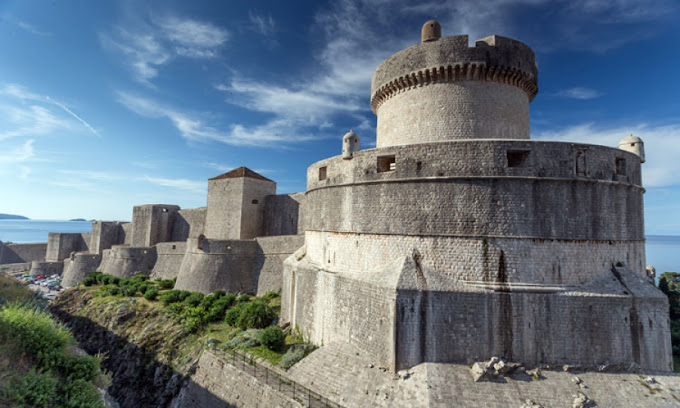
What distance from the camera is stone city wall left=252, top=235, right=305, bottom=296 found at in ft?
67.0

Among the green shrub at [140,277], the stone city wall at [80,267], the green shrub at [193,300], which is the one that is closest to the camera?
the green shrub at [193,300]

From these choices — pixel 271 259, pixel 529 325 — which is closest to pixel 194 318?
pixel 271 259

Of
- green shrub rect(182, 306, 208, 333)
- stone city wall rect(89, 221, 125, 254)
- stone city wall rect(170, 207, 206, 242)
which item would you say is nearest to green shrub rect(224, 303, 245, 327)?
green shrub rect(182, 306, 208, 333)

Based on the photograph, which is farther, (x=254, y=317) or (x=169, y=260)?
(x=169, y=260)

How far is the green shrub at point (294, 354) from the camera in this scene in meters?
11.8

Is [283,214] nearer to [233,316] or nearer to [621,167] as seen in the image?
[233,316]

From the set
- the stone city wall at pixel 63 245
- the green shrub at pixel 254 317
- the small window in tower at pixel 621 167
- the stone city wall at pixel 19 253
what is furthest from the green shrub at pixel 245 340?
the stone city wall at pixel 19 253

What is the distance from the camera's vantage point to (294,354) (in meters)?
12.1

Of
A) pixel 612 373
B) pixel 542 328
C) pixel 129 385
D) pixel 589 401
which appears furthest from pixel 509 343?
pixel 129 385

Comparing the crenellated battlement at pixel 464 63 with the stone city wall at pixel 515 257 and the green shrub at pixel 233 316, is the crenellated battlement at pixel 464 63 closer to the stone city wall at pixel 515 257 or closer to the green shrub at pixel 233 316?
the stone city wall at pixel 515 257

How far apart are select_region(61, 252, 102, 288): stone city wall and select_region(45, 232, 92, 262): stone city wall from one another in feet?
25.1

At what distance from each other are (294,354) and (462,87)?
12.7 m

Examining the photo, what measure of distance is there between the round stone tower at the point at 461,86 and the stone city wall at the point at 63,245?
40924 millimetres

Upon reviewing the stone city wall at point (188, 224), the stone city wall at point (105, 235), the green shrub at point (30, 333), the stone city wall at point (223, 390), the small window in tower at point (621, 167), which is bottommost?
the stone city wall at point (223, 390)
